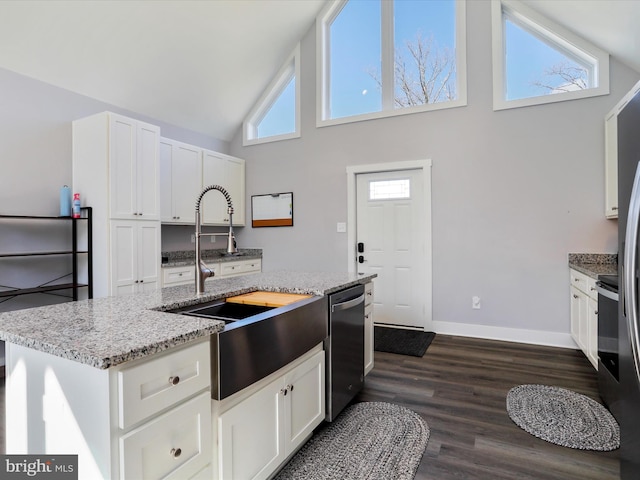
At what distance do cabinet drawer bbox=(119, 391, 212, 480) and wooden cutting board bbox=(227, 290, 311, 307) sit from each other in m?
0.72

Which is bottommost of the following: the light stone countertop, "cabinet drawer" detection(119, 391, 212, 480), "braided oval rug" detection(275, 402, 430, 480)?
"braided oval rug" detection(275, 402, 430, 480)

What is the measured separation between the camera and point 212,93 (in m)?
4.88

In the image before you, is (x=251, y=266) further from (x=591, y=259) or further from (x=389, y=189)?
(x=591, y=259)

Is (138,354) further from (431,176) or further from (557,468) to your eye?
(431,176)

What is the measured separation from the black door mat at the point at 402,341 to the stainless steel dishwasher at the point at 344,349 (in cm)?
118

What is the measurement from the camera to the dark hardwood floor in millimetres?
1811

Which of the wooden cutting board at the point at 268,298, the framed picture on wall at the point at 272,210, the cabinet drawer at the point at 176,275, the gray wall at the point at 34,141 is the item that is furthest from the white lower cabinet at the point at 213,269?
the wooden cutting board at the point at 268,298

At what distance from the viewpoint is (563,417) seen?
89.3 inches

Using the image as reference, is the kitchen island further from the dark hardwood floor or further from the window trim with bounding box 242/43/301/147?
the window trim with bounding box 242/43/301/147

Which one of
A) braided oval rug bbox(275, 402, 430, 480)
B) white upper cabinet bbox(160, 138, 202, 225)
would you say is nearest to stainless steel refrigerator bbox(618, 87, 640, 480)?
braided oval rug bbox(275, 402, 430, 480)

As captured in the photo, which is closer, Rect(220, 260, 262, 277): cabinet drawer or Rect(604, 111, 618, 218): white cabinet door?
Rect(604, 111, 618, 218): white cabinet door

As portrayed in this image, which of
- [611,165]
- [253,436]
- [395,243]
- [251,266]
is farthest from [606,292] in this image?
[251,266]

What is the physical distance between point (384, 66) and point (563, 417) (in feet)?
13.8

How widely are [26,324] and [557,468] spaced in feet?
Result: 8.12
